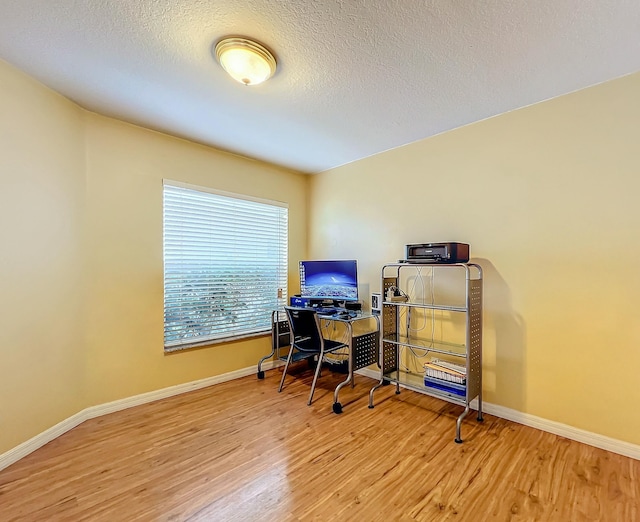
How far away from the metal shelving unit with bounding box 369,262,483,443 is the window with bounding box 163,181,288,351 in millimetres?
1505

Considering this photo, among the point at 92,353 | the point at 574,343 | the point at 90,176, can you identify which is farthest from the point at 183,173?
the point at 574,343

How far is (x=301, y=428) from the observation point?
2412 millimetres

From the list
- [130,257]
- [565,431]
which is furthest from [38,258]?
[565,431]

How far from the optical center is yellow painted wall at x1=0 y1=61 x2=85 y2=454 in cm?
197

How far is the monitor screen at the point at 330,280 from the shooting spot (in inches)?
134

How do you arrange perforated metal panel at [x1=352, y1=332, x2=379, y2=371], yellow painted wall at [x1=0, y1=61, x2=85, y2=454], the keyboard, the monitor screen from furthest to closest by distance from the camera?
the monitor screen
the keyboard
perforated metal panel at [x1=352, y1=332, x2=379, y2=371]
yellow painted wall at [x1=0, y1=61, x2=85, y2=454]

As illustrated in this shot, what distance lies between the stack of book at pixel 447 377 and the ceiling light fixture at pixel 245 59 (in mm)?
2552

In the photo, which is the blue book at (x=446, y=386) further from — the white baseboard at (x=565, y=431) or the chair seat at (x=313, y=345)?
the chair seat at (x=313, y=345)

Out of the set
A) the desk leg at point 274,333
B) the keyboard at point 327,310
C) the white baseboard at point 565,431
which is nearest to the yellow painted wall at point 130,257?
the desk leg at point 274,333

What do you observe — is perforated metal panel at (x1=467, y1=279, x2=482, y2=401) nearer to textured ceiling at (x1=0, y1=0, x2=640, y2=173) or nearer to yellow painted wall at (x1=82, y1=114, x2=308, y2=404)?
textured ceiling at (x1=0, y1=0, x2=640, y2=173)

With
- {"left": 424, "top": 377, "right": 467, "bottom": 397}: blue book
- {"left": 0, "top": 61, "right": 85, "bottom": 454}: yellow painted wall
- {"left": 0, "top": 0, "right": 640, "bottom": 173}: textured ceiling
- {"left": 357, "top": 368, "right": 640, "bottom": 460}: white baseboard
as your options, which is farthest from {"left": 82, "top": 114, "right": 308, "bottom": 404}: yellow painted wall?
{"left": 357, "top": 368, "right": 640, "bottom": 460}: white baseboard

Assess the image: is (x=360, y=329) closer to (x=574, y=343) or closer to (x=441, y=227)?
(x=441, y=227)

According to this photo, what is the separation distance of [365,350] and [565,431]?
1.64 m

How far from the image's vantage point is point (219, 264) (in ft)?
11.1
